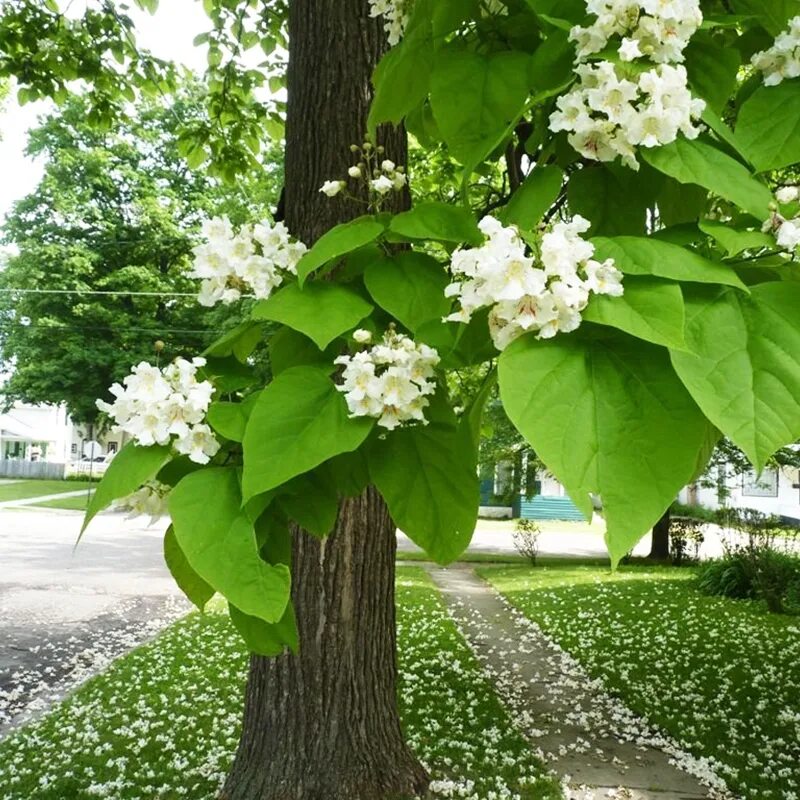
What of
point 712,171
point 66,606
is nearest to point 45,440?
point 66,606

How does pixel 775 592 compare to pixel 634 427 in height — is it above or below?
below

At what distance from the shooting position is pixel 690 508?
25.9 meters

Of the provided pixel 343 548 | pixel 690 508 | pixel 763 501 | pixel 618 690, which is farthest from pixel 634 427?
pixel 763 501

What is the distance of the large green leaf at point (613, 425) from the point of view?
599mm

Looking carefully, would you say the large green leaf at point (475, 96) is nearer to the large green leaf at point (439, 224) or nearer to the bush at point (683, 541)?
the large green leaf at point (439, 224)

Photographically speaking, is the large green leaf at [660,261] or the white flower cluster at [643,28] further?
the white flower cluster at [643,28]

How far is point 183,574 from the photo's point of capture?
1.02m

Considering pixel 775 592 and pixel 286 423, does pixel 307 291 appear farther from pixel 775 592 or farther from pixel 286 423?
pixel 775 592

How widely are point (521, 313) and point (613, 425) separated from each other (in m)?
0.14

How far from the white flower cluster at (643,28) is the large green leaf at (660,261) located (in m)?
0.20

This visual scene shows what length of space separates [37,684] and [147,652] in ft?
3.70

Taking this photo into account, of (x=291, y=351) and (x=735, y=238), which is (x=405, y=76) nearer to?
(x=291, y=351)

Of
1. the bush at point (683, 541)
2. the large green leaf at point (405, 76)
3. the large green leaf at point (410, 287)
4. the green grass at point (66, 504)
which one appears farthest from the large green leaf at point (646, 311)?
the green grass at point (66, 504)

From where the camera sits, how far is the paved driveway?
7.34 meters
